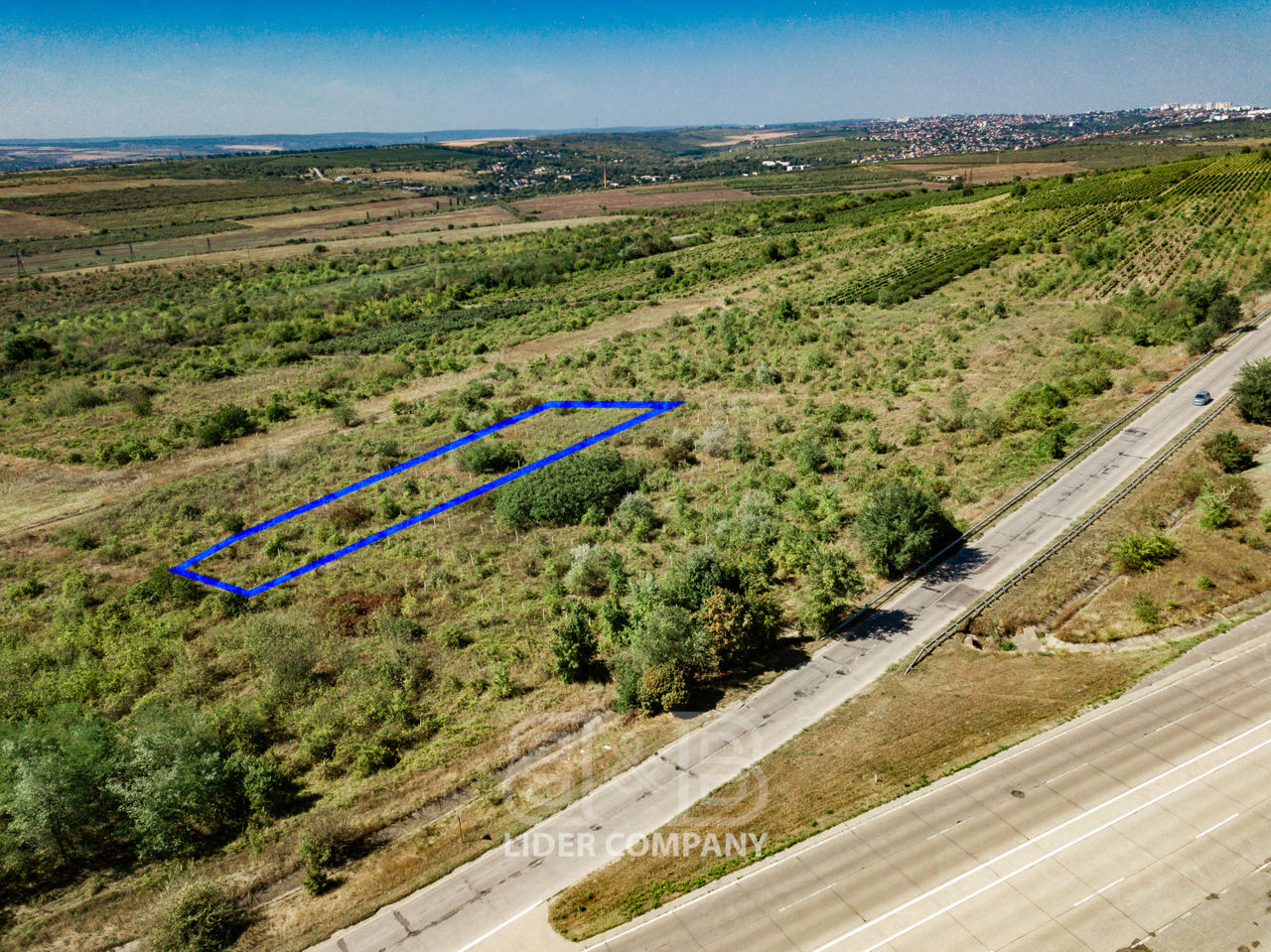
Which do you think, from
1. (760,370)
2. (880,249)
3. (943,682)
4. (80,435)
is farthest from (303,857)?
(880,249)

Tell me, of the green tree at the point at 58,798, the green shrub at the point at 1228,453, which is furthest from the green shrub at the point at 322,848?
the green shrub at the point at 1228,453

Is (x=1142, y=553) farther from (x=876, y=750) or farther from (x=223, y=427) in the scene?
(x=223, y=427)

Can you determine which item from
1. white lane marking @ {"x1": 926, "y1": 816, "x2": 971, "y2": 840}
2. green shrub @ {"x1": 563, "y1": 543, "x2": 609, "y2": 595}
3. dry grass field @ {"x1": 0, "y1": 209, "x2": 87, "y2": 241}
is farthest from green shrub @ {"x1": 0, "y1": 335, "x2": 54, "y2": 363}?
dry grass field @ {"x1": 0, "y1": 209, "x2": 87, "y2": 241}

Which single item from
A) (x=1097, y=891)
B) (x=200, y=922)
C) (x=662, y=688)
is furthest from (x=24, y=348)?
(x=1097, y=891)

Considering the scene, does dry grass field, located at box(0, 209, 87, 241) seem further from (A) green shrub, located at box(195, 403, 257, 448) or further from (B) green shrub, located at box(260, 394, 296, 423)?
(A) green shrub, located at box(195, 403, 257, 448)

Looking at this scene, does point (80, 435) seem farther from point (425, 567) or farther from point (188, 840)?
→ point (188, 840)

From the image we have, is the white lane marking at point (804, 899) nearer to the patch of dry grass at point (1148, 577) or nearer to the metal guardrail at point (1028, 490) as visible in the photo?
the metal guardrail at point (1028, 490)

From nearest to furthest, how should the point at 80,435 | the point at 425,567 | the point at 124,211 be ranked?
the point at 425,567 < the point at 80,435 < the point at 124,211
